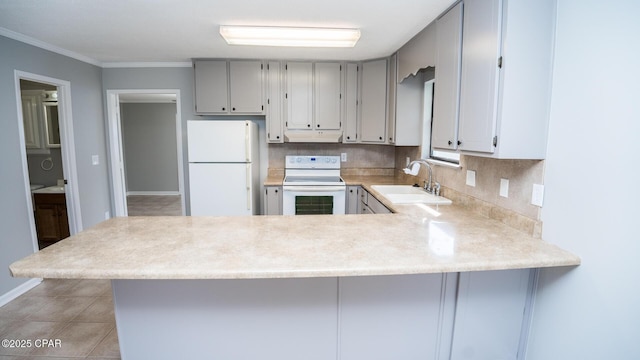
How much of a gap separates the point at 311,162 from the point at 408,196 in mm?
1566

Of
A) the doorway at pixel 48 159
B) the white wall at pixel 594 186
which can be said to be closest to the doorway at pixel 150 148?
the doorway at pixel 48 159

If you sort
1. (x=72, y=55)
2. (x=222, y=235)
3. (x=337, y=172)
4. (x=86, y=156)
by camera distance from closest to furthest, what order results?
(x=222, y=235) < (x=72, y=55) < (x=86, y=156) < (x=337, y=172)

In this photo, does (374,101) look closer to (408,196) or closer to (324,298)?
(408,196)

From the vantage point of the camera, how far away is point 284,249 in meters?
1.36

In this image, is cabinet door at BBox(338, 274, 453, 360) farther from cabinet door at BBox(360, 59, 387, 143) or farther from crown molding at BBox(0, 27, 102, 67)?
crown molding at BBox(0, 27, 102, 67)

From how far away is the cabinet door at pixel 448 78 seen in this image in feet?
6.06

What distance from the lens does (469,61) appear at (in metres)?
1.72

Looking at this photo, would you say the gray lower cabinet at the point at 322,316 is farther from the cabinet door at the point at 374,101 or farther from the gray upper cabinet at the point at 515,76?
the cabinet door at the point at 374,101

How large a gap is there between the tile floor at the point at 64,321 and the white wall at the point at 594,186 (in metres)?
2.67

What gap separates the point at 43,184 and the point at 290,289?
4554 millimetres

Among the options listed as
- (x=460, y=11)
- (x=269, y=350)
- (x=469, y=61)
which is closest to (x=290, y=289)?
(x=269, y=350)

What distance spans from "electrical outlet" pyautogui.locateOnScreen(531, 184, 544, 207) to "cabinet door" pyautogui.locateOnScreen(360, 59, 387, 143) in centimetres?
200

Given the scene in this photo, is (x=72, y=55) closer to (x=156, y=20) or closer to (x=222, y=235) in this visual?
(x=156, y=20)

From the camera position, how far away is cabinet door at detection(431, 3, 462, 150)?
185 centimetres
